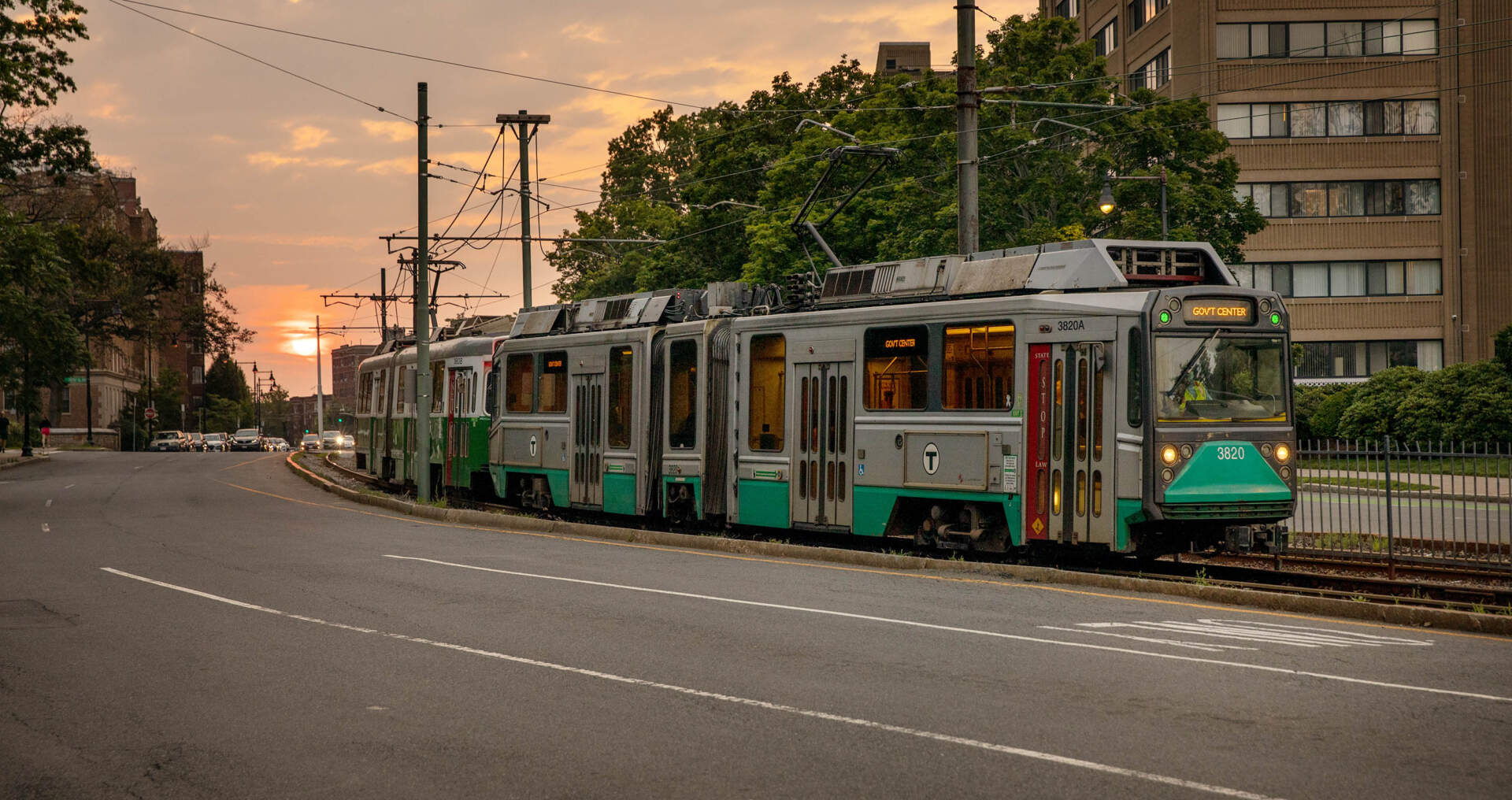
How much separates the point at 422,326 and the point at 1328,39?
40043mm

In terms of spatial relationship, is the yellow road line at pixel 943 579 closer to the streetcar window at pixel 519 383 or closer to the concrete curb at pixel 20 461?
the streetcar window at pixel 519 383

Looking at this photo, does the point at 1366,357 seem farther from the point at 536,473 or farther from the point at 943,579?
the point at 943,579

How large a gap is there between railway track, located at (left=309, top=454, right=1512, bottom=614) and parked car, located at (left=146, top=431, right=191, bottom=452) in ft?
245

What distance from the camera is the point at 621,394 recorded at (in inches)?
856

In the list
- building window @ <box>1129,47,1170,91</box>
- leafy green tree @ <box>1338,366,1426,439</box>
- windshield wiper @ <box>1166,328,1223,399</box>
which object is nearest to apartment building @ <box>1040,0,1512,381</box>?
building window @ <box>1129,47,1170,91</box>

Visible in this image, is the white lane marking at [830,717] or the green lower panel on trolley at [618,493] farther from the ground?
the green lower panel on trolley at [618,493]

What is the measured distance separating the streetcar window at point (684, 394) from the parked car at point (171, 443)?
69.0m

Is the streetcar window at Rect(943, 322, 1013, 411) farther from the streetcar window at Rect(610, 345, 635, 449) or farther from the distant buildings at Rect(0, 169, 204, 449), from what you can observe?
the distant buildings at Rect(0, 169, 204, 449)

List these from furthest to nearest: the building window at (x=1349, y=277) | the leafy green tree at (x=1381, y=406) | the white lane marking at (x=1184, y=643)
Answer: the building window at (x=1349, y=277), the leafy green tree at (x=1381, y=406), the white lane marking at (x=1184, y=643)

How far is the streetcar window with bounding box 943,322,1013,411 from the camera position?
607 inches

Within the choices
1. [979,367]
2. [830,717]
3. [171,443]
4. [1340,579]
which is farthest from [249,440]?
[830,717]

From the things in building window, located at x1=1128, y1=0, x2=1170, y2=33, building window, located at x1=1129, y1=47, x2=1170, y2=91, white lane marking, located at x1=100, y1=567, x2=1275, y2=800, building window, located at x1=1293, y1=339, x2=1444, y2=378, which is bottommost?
white lane marking, located at x1=100, y1=567, x2=1275, y2=800

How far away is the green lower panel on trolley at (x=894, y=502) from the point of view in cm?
1522

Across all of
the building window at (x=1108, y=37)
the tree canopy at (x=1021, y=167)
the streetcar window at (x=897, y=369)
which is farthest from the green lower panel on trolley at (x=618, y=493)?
the building window at (x=1108, y=37)
